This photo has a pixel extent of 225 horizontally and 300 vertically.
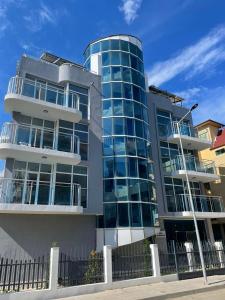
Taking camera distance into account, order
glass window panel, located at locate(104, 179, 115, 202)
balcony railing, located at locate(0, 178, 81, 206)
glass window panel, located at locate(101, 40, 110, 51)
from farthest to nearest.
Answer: glass window panel, located at locate(101, 40, 110, 51), glass window panel, located at locate(104, 179, 115, 202), balcony railing, located at locate(0, 178, 81, 206)

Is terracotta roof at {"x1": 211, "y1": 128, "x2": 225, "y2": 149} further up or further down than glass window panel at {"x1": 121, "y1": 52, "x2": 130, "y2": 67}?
further down

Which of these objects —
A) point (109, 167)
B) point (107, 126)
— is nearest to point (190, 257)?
point (109, 167)

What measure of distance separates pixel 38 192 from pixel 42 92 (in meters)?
7.27

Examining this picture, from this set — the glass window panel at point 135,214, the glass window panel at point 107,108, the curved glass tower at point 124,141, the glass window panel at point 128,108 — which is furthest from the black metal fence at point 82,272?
the glass window panel at point 128,108

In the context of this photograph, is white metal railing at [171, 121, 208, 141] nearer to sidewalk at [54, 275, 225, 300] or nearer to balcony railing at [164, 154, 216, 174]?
balcony railing at [164, 154, 216, 174]

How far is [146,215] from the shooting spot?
1806 cm

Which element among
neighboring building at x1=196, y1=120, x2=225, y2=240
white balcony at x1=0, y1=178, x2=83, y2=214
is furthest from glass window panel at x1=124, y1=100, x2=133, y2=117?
neighboring building at x1=196, y1=120, x2=225, y2=240

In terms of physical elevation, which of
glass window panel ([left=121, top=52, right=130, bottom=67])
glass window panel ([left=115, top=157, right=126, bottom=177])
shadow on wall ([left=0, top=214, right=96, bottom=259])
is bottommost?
shadow on wall ([left=0, top=214, right=96, bottom=259])

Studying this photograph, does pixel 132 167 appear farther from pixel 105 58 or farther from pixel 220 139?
pixel 220 139

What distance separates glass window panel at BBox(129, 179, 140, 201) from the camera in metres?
18.2

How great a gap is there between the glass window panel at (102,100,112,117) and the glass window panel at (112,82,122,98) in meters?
Answer: 0.78

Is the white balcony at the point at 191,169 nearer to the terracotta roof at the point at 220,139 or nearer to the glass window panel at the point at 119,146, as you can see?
the glass window panel at the point at 119,146

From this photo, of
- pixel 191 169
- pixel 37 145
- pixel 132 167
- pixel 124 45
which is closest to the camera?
pixel 37 145

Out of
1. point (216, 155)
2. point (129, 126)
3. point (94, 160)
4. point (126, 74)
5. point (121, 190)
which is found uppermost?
point (126, 74)
